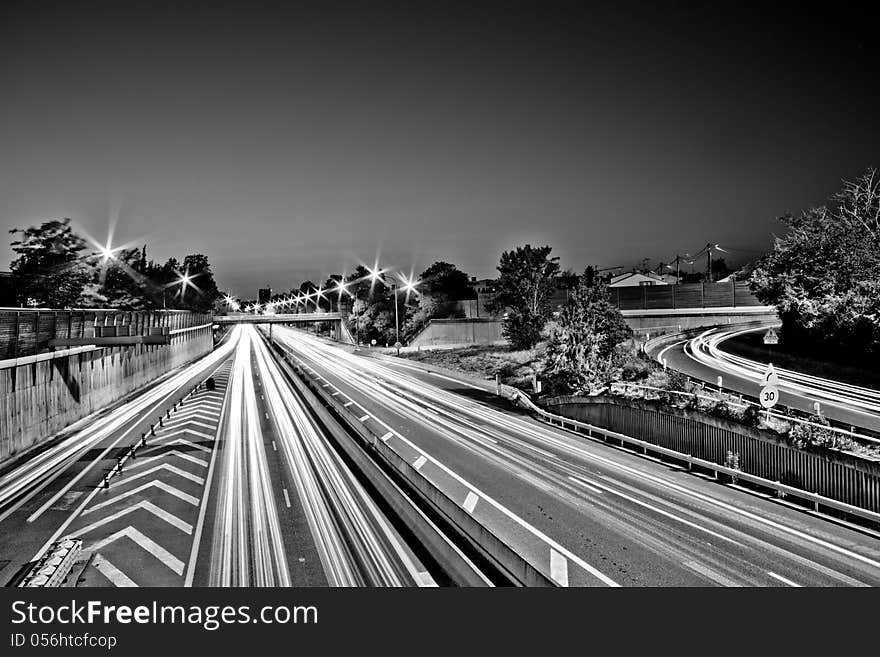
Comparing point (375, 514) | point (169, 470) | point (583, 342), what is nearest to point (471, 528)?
point (375, 514)

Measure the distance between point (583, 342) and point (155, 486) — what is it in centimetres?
2452

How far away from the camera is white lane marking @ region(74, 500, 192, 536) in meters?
14.7

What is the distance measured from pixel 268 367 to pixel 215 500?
4902 centimetres

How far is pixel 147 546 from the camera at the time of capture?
13.5 metres

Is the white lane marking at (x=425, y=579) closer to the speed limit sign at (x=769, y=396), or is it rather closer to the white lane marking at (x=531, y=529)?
the white lane marking at (x=531, y=529)

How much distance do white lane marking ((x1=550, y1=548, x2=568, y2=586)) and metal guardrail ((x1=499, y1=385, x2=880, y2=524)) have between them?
8447mm

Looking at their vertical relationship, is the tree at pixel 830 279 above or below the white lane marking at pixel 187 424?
above

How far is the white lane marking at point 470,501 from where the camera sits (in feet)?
50.9

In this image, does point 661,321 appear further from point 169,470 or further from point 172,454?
point 169,470

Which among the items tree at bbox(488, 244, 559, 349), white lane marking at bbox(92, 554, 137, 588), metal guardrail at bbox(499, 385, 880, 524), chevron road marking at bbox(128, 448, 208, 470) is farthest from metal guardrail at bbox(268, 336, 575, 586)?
tree at bbox(488, 244, 559, 349)

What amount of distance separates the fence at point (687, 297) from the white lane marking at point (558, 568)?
59.2 meters

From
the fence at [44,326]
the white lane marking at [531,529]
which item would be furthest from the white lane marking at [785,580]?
the fence at [44,326]

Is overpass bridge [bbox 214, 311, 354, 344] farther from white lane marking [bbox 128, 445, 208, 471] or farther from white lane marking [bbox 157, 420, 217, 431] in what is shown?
white lane marking [bbox 128, 445, 208, 471]

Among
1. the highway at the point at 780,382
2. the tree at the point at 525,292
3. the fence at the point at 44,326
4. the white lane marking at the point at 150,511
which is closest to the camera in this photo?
the white lane marking at the point at 150,511
